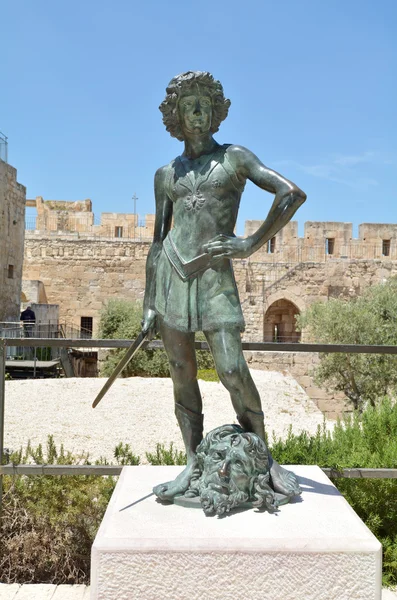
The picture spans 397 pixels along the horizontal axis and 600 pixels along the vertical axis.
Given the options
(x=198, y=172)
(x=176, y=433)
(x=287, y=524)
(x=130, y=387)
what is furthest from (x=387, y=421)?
(x=130, y=387)

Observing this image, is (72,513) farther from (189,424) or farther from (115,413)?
(115,413)

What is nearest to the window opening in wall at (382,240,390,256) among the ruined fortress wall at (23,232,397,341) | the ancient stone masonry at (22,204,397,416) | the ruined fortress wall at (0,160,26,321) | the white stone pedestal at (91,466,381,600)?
the ancient stone masonry at (22,204,397,416)

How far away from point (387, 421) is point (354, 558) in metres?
2.43

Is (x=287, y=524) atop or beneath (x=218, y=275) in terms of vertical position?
beneath

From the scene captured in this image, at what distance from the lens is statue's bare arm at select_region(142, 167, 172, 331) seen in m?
2.79

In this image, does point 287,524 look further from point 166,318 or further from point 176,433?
point 176,433

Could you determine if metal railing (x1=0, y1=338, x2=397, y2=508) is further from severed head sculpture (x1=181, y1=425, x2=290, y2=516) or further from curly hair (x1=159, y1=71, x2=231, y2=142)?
curly hair (x1=159, y1=71, x2=231, y2=142)

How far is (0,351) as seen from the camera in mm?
2922

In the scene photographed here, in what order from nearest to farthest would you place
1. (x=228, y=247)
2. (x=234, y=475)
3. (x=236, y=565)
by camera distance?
(x=236, y=565), (x=234, y=475), (x=228, y=247)

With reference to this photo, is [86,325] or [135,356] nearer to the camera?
[135,356]

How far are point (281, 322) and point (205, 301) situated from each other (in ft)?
81.8

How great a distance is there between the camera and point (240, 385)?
100 inches

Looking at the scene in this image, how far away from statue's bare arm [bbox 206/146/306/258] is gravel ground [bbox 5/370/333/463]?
16.9 feet

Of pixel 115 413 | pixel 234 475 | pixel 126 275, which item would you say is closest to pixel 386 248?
pixel 126 275
